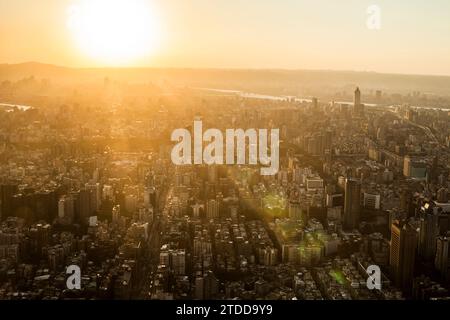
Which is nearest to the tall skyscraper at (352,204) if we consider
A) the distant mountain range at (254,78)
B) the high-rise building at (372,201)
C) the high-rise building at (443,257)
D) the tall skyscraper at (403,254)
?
the high-rise building at (372,201)

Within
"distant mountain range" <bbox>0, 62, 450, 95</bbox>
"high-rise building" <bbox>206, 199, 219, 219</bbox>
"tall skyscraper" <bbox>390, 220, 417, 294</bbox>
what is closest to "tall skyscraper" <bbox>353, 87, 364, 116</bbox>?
"distant mountain range" <bbox>0, 62, 450, 95</bbox>

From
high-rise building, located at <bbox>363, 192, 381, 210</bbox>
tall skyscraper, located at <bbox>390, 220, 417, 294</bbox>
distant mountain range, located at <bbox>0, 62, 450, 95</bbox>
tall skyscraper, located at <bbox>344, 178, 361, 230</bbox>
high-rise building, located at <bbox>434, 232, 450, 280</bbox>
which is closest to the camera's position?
tall skyscraper, located at <bbox>390, 220, 417, 294</bbox>

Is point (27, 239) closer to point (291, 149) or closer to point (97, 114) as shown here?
point (291, 149)

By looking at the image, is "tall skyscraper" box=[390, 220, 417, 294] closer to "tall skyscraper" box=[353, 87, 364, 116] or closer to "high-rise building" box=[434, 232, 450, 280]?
"high-rise building" box=[434, 232, 450, 280]

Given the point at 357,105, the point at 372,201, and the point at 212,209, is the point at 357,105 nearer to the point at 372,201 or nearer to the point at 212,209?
the point at 372,201

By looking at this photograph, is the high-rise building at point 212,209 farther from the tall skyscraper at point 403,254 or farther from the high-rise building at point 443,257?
the high-rise building at point 443,257
